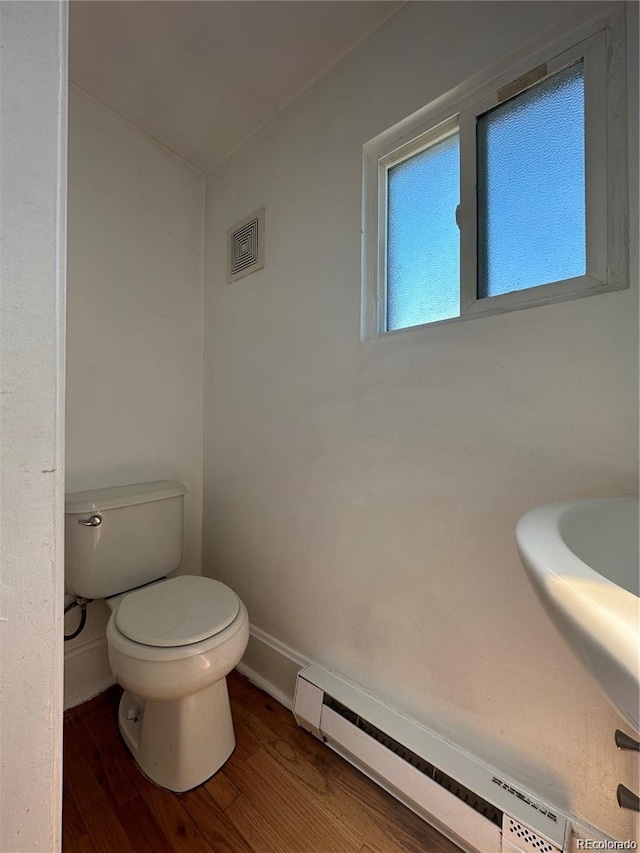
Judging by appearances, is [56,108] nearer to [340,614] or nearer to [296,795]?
[340,614]

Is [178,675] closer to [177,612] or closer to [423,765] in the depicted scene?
[177,612]

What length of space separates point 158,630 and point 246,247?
1418mm

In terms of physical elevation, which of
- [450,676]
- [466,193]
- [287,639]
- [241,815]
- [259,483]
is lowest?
[241,815]

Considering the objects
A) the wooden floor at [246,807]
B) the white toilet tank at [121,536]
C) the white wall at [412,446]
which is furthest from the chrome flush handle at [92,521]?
the wooden floor at [246,807]

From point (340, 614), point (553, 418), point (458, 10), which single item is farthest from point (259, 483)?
point (458, 10)

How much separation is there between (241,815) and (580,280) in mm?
1564

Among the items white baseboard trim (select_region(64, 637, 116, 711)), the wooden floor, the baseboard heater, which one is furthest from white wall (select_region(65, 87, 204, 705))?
the baseboard heater

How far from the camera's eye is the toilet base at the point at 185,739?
0.97 meters

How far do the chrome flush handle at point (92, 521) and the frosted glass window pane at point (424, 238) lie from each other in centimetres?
115

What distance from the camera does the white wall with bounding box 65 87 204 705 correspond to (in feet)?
4.21

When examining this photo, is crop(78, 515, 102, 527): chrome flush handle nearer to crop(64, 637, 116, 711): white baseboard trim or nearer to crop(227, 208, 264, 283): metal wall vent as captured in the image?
crop(64, 637, 116, 711): white baseboard trim

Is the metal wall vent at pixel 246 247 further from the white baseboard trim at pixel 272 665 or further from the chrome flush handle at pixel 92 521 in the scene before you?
the white baseboard trim at pixel 272 665

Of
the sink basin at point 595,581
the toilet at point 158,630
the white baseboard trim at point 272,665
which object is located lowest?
the white baseboard trim at point 272,665

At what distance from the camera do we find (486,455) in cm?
87
